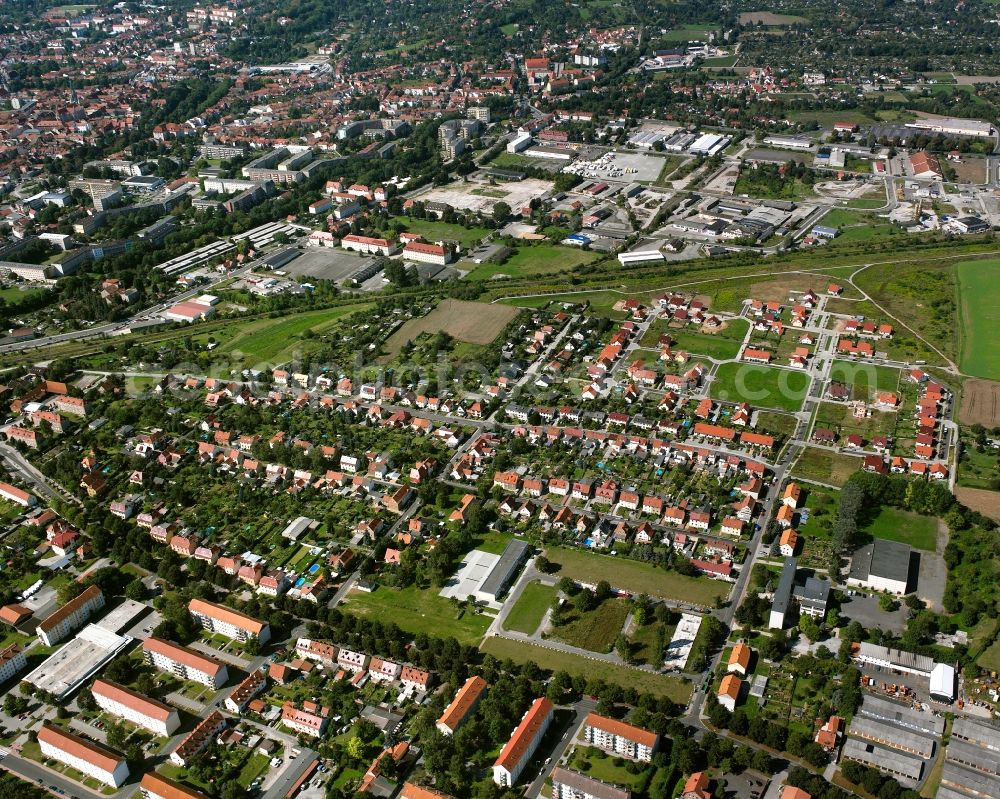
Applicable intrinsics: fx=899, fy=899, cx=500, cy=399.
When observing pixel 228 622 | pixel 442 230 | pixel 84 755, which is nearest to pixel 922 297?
pixel 442 230

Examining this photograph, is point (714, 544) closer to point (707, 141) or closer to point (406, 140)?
point (707, 141)

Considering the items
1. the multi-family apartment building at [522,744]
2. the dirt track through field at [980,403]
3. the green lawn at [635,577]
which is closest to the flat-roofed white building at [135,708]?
the multi-family apartment building at [522,744]

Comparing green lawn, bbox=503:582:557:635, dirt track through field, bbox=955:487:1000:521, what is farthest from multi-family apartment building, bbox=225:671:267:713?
dirt track through field, bbox=955:487:1000:521

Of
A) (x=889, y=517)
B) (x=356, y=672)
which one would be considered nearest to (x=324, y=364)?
(x=356, y=672)

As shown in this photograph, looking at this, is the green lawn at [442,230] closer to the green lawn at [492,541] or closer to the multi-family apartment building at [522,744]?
the green lawn at [492,541]

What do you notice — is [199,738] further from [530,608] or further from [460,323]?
[460,323]

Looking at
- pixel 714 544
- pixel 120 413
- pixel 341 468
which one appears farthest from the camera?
pixel 120 413
